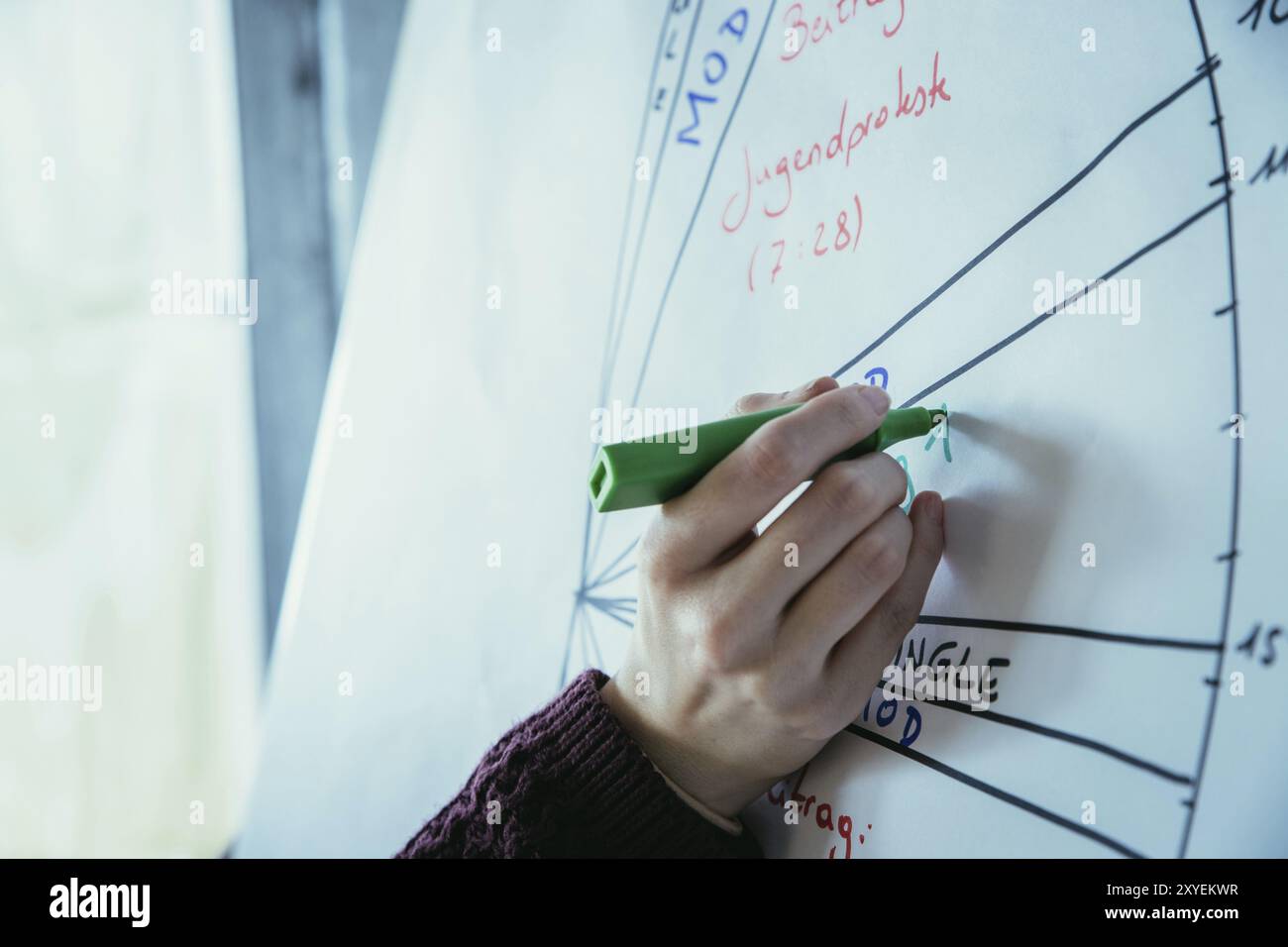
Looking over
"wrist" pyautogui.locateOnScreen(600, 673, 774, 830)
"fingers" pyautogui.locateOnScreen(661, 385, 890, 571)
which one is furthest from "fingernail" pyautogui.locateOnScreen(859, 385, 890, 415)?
"wrist" pyautogui.locateOnScreen(600, 673, 774, 830)

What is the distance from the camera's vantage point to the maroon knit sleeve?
428mm

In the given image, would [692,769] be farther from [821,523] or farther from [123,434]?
[123,434]

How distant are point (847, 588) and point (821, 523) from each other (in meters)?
0.03

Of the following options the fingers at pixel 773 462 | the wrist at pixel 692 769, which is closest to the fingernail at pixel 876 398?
the fingers at pixel 773 462

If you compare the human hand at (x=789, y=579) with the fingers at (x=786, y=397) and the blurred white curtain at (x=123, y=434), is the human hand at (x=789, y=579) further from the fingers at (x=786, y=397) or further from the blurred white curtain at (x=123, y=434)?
the blurred white curtain at (x=123, y=434)

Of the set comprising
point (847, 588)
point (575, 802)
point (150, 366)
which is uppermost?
point (150, 366)

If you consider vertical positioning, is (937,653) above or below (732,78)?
below

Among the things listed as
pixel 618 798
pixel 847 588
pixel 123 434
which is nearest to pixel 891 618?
pixel 847 588

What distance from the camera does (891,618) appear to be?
15.2 inches

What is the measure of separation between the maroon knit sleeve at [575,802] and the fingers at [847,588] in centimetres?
11
